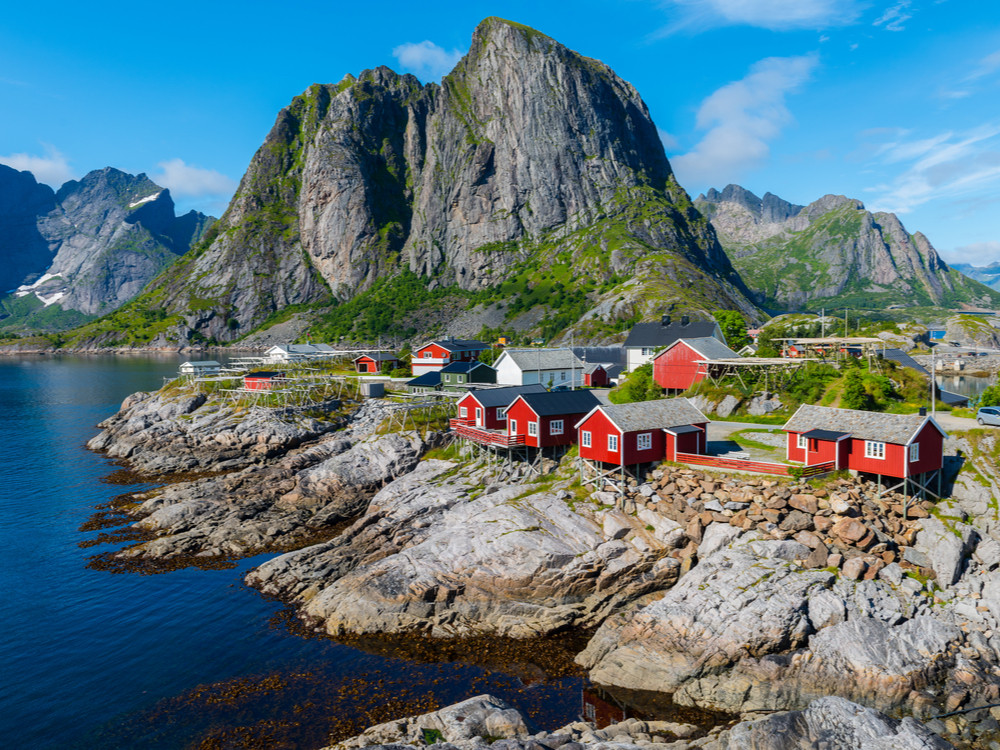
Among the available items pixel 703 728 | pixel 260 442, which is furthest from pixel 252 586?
pixel 260 442

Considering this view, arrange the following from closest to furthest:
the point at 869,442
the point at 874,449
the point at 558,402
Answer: the point at 874,449 → the point at 869,442 → the point at 558,402

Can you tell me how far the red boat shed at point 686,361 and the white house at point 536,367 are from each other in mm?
13049

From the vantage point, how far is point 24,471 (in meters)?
64.8

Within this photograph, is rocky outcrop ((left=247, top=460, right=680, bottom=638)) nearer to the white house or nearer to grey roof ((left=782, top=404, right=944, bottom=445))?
grey roof ((left=782, top=404, right=944, bottom=445))

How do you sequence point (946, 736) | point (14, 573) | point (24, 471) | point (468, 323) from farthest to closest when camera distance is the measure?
point (468, 323) < point (24, 471) < point (14, 573) < point (946, 736)

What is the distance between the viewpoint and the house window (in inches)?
1310

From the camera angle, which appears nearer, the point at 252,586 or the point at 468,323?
the point at 252,586

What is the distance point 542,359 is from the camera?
2891 inches

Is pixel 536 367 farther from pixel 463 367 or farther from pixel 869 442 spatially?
pixel 869 442

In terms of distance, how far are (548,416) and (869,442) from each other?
2053 cm

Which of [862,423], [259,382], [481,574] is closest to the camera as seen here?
[481,574]

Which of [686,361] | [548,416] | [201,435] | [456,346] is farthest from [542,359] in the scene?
[201,435]

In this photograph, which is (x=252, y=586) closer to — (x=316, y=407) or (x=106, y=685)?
(x=106, y=685)

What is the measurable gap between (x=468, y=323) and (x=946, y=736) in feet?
532
